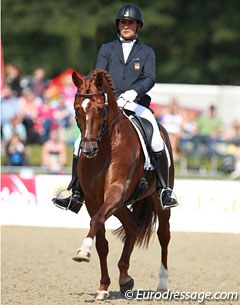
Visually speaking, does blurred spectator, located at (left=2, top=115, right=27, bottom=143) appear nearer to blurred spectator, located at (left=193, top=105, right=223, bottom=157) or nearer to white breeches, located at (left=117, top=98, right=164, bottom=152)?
blurred spectator, located at (left=193, top=105, right=223, bottom=157)

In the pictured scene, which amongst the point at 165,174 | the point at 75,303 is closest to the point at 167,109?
the point at 165,174

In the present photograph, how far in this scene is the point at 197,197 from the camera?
49.2 feet

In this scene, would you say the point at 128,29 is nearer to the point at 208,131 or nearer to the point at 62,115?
the point at 208,131

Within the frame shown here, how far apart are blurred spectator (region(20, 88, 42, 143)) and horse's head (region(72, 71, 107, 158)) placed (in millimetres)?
12297

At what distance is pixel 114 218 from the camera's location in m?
15.2

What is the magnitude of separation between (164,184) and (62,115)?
39.3 feet

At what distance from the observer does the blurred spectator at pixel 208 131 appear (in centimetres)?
1997

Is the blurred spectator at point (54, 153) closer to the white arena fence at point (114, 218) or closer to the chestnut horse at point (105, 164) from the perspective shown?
the white arena fence at point (114, 218)

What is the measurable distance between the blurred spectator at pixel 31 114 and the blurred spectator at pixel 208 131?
144 inches

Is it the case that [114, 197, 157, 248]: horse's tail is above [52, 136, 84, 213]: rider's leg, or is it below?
below

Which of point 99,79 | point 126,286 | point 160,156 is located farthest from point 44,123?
point 99,79

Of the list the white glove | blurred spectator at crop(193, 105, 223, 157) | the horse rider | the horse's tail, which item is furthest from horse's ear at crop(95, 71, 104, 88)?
blurred spectator at crop(193, 105, 223, 157)

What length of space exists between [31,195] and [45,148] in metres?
3.68

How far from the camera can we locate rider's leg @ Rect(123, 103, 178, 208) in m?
9.00
